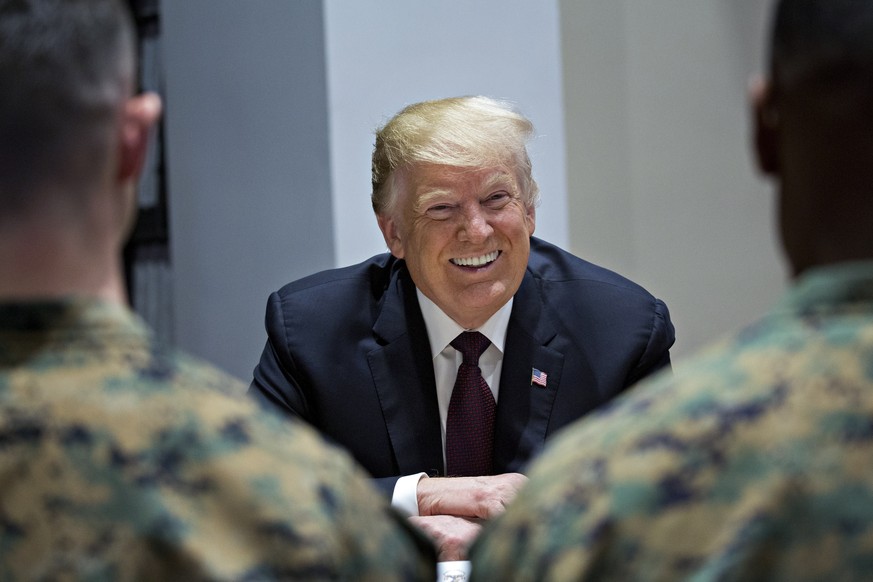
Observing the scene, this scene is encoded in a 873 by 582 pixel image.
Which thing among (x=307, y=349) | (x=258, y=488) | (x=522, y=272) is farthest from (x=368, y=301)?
(x=258, y=488)

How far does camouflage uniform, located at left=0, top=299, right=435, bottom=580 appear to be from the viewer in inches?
32.0

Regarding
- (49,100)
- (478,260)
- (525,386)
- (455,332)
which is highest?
(49,100)

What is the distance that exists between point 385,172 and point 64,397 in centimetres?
173

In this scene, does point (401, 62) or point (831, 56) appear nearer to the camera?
point (831, 56)

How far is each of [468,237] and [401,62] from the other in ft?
3.28

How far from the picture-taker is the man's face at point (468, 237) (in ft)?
7.84

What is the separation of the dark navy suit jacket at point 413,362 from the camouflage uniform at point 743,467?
143cm

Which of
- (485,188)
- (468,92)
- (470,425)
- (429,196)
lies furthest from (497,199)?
(468,92)

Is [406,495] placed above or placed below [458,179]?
below

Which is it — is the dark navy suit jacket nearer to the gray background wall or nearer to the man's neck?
the gray background wall

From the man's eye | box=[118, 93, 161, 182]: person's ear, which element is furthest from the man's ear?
box=[118, 93, 161, 182]: person's ear

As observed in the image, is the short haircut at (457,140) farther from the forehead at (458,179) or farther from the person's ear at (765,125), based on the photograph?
the person's ear at (765,125)

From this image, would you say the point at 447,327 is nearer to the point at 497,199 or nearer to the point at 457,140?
the point at 497,199

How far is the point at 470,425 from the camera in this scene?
230 cm
